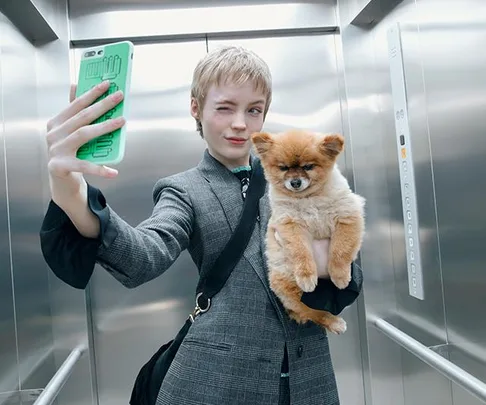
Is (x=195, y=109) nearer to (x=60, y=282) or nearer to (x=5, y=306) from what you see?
(x=5, y=306)

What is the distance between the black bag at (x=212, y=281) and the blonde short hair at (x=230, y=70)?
0.24 m

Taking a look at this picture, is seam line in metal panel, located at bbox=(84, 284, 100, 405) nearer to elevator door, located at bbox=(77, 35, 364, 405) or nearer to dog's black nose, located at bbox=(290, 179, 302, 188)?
elevator door, located at bbox=(77, 35, 364, 405)

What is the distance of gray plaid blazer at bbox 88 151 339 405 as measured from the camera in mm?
1067

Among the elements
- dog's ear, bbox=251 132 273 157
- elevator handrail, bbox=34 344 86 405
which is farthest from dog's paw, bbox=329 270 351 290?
elevator handrail, bbox=34 344 86 405

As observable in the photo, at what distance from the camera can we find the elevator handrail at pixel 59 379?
1.65 m

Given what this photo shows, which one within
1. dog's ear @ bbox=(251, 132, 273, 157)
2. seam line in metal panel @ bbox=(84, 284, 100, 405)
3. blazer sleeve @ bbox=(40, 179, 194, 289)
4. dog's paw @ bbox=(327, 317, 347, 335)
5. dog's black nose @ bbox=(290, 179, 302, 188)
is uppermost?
dog's ear @ bbox=(251, 132, 273, 157)

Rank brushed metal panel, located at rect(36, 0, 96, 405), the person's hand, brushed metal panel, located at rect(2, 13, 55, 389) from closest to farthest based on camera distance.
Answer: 1. the person's hand
2. brushed metal panel, located at rect(2, 13, 55, 389)
3. brushed metal panel, located at rect(36, 0, 96, 405)

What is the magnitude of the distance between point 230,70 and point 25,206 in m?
1.27

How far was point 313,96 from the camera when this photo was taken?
2451 millimetres

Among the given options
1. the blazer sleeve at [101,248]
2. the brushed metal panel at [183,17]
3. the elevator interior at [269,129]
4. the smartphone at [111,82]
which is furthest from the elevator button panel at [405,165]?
the smartphone at [111,82]

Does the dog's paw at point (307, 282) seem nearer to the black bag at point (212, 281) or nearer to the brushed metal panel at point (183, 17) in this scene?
the black bag at point (212, 281)

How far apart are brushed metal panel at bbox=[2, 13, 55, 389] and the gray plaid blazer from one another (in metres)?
0.99

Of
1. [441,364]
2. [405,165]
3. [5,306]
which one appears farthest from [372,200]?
[5,306]

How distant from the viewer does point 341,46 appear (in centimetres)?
243
